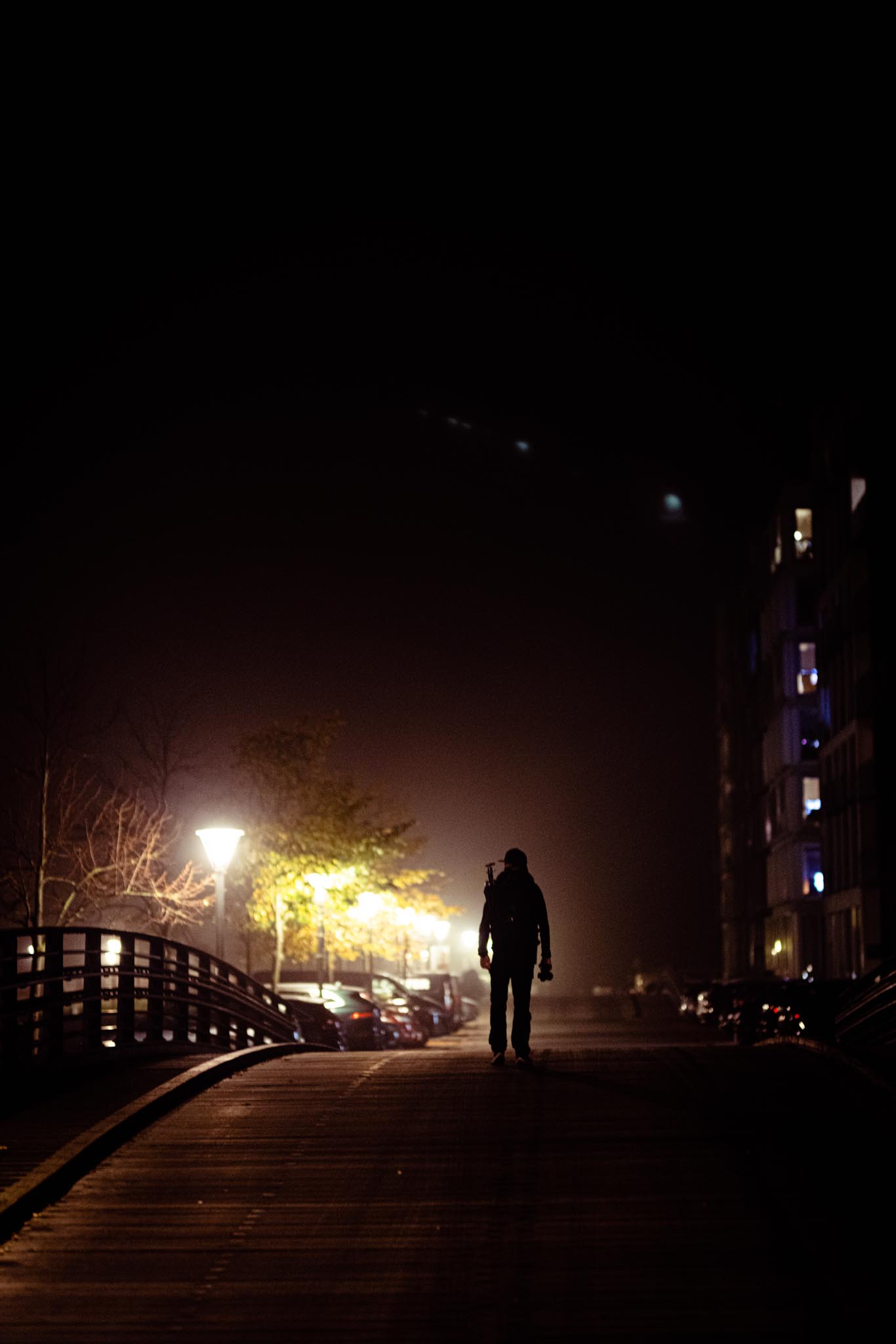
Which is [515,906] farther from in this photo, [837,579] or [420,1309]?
[837,579]

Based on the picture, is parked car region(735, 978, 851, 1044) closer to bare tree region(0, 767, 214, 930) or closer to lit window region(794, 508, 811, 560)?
bare tree region(0, 767, 214, 930)

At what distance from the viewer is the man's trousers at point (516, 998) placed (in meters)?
15.7

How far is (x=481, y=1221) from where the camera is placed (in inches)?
360

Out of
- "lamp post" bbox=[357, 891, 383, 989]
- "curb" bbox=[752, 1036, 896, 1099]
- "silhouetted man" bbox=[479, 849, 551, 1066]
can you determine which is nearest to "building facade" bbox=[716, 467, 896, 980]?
"lamp post" bbox=[357, 891, 383, 989]

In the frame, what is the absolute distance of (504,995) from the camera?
16141mm

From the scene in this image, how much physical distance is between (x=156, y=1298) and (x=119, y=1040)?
9.34 metres

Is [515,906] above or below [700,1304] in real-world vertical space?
above

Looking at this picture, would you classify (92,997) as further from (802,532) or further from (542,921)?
(802,532)

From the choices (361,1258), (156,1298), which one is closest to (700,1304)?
(361,1258)

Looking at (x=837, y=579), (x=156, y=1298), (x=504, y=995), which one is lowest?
(x=156, y=1298)

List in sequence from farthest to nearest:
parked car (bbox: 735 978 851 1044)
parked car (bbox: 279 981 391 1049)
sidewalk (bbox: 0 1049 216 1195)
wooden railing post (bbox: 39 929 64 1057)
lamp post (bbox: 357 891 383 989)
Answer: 1. lamp post (bbox: 357 891 383 989)
2. parked car (bbox: 279 981 391 1049)
3. parked car (bbox: 735 978 851 1044)
4. wooden railing post (bbox: 39 929 64 1057)
5. sidewalk (bbox: 0 1049 216 1195)

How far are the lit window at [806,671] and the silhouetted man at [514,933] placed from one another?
240 feet

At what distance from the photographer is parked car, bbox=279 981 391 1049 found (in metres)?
34.1

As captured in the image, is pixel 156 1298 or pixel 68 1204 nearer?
pixel 156 1298
